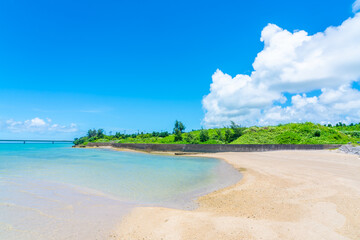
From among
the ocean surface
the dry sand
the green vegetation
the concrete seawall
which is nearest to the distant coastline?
the concrete seawall

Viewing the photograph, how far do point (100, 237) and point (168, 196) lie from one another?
4000mm

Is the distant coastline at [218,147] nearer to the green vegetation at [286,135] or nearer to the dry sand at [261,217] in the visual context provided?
the green vegetation at [286,135]

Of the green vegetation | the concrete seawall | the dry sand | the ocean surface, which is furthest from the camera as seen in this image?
the green vegetation

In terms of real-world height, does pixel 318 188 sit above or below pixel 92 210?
above

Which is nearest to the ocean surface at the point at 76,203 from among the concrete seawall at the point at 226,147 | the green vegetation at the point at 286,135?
the concrete seawall at the point at 226,147

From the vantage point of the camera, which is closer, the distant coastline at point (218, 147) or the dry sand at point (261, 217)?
the dry sand at point (261, 217)

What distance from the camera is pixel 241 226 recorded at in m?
5.10

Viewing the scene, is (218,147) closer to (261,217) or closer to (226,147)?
(226,147)

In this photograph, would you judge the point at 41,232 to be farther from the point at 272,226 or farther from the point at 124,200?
the point at 272,226

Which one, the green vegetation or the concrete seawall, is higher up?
the green vegetation

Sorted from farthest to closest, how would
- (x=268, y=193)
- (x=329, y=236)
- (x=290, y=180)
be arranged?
(x=290, y=180) < (x=268, y=193) < (x=329, y=236)

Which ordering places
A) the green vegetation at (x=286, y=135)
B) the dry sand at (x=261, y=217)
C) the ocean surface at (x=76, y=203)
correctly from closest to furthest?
the dry sand at (x=261, y=217)
the ocean surface at (x=76, y=203)
the green vegetation at (x=286, y=135)

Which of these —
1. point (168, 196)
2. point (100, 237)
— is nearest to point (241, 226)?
point (100, 237)

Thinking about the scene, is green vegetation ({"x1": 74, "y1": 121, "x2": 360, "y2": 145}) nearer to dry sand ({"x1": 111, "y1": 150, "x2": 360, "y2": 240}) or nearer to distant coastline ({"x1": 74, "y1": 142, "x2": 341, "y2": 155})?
distant coastline ({"x1": 74, "y1": 142, "x2": 341, "y2": 155})
